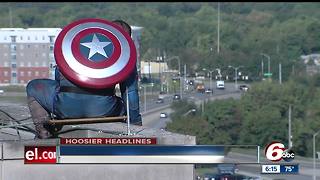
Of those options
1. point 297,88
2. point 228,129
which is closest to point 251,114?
point 228,129

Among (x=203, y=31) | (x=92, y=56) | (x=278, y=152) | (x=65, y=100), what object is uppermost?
(x=92, y=56)

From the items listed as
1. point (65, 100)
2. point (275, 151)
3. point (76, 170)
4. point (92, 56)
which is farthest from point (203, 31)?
point (275, 151)

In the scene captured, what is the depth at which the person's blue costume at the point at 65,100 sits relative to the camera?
15672 mm

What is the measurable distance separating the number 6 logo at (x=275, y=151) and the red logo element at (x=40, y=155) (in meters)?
2.05

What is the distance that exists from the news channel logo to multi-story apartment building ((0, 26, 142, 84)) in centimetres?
3071

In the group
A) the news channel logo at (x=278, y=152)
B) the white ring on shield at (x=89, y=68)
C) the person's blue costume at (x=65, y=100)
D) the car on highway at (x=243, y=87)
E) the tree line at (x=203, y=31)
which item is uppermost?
the white ring on shield at (x=89, y=68)

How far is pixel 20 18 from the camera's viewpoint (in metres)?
172

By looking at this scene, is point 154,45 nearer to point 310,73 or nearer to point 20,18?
point 310,73

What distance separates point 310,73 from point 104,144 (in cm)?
13062

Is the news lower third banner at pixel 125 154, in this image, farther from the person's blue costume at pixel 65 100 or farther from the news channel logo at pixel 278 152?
the person's blue costume at pixel 65 100

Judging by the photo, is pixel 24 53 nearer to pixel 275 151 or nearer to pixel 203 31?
pixel 275 151

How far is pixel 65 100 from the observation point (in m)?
15.7

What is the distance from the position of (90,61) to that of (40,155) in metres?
1.70

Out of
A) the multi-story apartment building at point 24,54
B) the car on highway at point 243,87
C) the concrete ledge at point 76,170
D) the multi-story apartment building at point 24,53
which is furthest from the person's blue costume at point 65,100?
the car on highway at point 243,87
